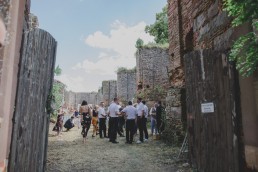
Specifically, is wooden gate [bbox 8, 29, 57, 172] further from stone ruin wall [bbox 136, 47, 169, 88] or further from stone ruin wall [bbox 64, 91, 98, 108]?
stone ruin wall [bbox 64, 91, 98, 108]

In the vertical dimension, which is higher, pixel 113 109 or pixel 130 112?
pixel 113 109

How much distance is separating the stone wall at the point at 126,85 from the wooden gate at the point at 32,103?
85.6 ft

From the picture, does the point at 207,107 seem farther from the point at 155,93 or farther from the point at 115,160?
the point at 155,93

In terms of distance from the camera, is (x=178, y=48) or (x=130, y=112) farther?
(x=130, y=112)

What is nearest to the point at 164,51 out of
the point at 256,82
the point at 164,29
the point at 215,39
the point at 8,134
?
the point at 164,29

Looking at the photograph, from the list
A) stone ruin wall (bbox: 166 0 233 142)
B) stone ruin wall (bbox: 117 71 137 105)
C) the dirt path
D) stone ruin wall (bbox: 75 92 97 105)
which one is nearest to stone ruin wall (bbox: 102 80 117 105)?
stone ruin wall (bbox: 117 71 137 105)

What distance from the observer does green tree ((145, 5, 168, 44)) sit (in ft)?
94.3

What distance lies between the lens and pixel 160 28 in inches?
1142

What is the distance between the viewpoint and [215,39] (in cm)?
517

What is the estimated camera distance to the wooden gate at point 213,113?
4336mm

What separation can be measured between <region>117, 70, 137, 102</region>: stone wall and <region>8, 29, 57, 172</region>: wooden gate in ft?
85.6

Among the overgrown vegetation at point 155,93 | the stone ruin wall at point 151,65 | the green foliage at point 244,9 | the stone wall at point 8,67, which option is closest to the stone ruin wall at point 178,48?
the green foliage at point 244,9

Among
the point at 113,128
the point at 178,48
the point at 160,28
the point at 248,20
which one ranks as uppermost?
the point at 160,28

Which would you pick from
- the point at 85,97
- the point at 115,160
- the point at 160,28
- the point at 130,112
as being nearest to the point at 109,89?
the point at 160,28
